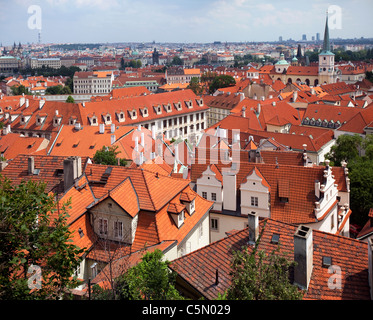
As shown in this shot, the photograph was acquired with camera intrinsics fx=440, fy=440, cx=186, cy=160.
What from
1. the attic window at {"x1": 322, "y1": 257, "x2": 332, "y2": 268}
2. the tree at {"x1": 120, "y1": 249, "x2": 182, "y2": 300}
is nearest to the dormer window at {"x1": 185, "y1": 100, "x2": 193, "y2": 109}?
the attic window at {"x1": 322, "y1": 257, "x2": 332, "y2": 268}

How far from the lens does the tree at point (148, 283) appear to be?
921cm

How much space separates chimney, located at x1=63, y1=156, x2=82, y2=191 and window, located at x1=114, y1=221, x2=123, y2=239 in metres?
2.72

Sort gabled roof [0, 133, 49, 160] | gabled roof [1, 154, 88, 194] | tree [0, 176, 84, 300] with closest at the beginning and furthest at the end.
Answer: tree [0, 176, 84, 300] < gabled roof [1, 154, 88, 194] < gabled roof [0, 133, 49, 160]

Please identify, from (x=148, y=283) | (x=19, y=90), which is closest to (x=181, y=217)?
(x=148, y=283)

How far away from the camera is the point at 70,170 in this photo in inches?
658

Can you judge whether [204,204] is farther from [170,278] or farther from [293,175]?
[170,278]

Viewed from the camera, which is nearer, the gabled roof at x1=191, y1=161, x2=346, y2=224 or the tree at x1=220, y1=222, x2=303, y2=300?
the tree at x1=220, y1=222, x2=303, y2=300

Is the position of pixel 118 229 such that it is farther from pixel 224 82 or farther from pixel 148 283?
pixel 224 82

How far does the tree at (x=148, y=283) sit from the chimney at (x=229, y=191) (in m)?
10.3

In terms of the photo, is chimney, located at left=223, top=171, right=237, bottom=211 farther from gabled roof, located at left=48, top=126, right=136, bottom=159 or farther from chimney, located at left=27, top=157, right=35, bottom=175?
gabled roof, located at left=48, top=126, right=136, bottom=159

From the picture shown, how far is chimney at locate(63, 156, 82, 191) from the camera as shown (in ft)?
54.6

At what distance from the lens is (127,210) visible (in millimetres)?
15133

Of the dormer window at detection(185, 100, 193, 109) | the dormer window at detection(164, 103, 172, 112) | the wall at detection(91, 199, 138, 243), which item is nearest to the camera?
the wall at detection(91, 199, 138, 243)
